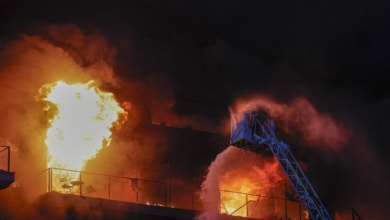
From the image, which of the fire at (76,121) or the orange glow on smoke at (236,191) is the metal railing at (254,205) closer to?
the orange glow on smoke at (236,191)

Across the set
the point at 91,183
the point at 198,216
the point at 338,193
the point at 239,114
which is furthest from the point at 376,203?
the point at 91,183

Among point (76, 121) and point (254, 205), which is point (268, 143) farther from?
point (76, 121)

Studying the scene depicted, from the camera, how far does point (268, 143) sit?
100 feet

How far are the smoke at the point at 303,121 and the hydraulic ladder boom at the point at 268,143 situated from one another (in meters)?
1.45

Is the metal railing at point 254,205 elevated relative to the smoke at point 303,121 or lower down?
lower down

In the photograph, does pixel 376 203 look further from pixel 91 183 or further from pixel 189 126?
pixel 91 183

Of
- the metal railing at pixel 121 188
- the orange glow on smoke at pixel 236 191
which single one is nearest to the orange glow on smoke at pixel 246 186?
the orange glow on smoke at pixel 236 191

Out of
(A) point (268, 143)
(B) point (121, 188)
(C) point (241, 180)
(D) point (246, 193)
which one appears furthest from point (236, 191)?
(B) point (121, 188)

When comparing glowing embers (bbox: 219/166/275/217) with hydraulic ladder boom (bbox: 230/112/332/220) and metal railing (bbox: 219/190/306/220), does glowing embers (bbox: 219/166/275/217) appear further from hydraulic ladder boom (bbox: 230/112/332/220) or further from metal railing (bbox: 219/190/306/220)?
hydraulic ladder boom (bbox: 230/112/332/220)

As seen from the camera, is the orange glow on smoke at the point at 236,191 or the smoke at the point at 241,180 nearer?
the orange glow on smoke at the point at 236,191

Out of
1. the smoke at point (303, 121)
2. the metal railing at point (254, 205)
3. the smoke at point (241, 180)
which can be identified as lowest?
the metal railing at point (254, 205)

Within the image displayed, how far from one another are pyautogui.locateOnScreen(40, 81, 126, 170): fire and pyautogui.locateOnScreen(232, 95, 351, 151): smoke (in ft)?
18.8

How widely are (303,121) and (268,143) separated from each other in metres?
4.51

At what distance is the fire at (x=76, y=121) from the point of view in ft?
94.6
